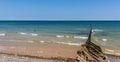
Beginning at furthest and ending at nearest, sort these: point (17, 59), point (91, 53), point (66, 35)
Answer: point (66, 35), point (17, 59), point (91, 53)

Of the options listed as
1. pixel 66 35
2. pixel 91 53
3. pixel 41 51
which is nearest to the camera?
pixel 91 53

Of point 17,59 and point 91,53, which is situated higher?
point 91,53

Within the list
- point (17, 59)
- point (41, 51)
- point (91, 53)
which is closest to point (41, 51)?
point (41, 51)

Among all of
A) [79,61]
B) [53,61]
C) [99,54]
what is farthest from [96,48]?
[53,61]

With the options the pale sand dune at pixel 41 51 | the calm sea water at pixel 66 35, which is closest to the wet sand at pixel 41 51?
the pale sand dune at pixel 41 51

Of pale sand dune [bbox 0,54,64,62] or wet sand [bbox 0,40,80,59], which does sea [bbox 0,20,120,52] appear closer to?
wet sand [bbox 0,40,80,59]

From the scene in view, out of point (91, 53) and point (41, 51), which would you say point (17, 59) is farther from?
point (41, 51)

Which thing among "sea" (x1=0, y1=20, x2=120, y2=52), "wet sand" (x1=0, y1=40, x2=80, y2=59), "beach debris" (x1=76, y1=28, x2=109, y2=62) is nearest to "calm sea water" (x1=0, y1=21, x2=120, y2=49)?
"sea" (x1=0, y1=20, x2=120, y2=52)

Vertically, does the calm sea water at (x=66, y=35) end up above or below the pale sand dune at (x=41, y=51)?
below

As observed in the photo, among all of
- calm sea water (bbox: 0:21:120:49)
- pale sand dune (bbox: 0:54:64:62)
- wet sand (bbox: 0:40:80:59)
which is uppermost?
pale sand dune (bbox: 0:54:64:62)

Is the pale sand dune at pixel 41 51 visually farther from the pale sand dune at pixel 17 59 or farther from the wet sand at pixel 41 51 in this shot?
the pale sand dune at pixel 17 59

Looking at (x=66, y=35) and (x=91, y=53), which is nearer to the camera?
(x=91, y=53)

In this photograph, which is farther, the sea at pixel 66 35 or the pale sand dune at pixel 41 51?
the sea at pixel 66 35

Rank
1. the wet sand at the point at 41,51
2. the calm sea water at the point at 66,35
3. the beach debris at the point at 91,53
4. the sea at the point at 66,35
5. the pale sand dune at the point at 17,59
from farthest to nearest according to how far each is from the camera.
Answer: the calm sea water at the point at 66,35
the sea at the point at 66,35
the wet sand at the point at 41,51
the pale sand dune at the point at 17,59
the beach debris at the point at 91,53
